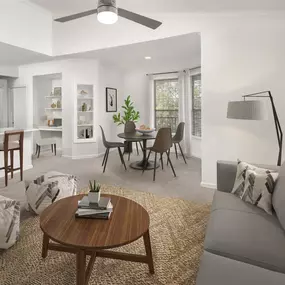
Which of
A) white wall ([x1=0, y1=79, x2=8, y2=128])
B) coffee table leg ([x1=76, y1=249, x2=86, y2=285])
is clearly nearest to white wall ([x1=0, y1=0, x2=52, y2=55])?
white wall ([x1=0, y1=79, x2=8, y2=128])

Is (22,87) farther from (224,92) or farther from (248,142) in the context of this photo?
(248,142)

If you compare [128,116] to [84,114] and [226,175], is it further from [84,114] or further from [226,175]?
[226,175]

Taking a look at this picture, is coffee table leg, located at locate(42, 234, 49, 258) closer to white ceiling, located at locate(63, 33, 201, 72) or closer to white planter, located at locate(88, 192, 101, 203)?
white planter, located at locate(88, 192, 101, 203)

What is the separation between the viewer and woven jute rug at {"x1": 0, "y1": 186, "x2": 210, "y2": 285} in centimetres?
165

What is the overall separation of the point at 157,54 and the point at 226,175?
3754 millimetres

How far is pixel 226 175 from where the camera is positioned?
231 cm

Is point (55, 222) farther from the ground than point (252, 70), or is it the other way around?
point (252, 70)

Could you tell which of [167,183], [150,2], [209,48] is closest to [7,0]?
[150,2]

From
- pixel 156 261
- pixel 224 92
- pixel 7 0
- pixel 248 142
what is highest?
pixel 7 0

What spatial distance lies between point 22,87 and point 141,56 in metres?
3.41

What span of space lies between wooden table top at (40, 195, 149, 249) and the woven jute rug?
409 mm

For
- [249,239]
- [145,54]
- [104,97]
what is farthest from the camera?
[104,97]

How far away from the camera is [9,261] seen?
1.85 meters

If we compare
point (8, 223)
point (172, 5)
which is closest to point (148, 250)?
point (8, 223)
